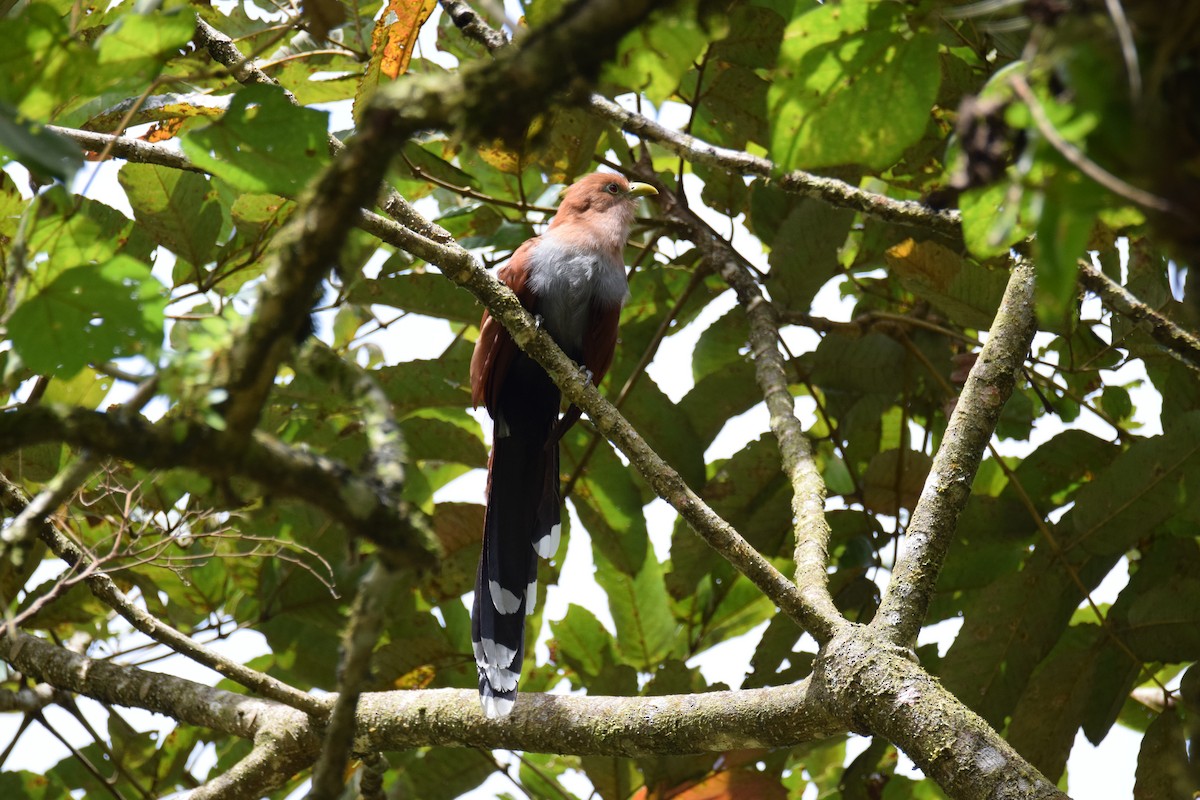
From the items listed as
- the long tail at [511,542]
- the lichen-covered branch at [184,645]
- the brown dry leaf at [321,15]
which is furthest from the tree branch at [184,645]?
the brown dry leaf at [321,15]

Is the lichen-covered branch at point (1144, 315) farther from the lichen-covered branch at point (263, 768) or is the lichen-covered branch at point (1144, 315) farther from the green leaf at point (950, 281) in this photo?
the lichen-covered branch at point (263, 768)

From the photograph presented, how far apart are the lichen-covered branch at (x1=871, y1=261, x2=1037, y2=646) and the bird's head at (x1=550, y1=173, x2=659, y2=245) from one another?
1.86 metres

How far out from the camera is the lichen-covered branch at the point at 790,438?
2254mm

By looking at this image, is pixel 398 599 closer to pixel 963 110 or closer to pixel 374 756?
pixel 374 756

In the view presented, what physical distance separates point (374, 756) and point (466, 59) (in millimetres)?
2256

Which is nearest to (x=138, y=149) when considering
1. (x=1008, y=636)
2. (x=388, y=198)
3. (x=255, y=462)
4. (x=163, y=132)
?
(x=163, y=132)

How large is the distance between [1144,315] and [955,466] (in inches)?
23.6

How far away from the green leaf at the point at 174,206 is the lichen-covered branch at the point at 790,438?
59.2 inches

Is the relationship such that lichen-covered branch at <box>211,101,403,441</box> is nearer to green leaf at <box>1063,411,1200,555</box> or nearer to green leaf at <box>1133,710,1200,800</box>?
green leaf at <box>1063,411,1200,555</box>

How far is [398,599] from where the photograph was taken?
3.33 m

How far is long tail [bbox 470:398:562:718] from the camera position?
3.13 metres

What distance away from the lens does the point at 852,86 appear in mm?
1244

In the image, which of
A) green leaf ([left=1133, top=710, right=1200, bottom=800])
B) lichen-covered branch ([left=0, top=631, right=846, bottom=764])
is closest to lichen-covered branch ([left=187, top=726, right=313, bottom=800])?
lichen-covered branch ([left=0, top=631, right=846, bottom=764])

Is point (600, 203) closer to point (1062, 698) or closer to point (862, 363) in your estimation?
point (862, 363)
